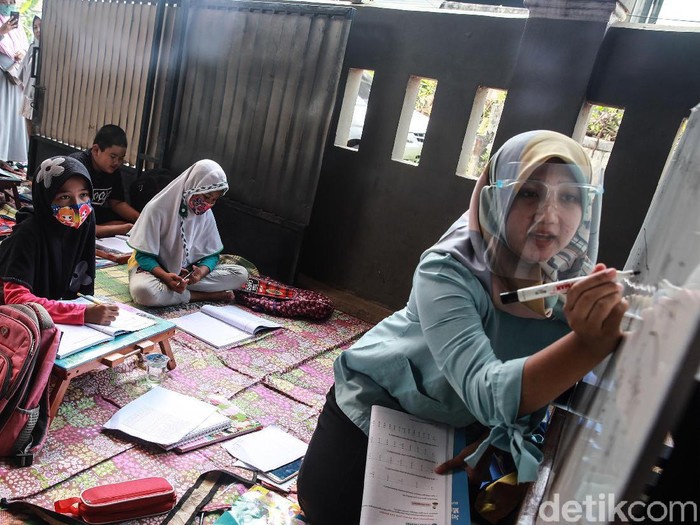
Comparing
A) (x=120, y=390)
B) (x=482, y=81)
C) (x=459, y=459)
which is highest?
(x=482, y=81)

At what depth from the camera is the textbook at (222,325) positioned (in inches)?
122

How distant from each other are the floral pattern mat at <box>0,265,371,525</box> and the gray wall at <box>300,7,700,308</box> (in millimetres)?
688

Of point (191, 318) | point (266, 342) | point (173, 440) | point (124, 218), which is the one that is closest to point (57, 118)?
point (124, 218)

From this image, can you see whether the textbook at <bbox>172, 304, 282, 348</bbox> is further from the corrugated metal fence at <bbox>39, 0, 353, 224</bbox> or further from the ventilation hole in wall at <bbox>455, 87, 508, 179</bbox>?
the ventilation hole in wall at <bbox>455, 87, 508, 179</bbox>

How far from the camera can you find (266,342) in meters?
3.21

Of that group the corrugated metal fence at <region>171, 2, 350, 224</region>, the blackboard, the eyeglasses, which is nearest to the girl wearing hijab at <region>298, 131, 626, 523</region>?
the eyeglasses

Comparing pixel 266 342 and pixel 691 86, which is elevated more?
pixel 691 86

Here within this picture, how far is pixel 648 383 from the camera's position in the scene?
436mm

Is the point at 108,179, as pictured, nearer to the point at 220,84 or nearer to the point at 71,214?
the point at 220,84

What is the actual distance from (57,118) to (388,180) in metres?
4.10

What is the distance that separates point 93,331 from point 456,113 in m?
2.49

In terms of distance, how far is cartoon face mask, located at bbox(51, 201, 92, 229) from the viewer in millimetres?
2369

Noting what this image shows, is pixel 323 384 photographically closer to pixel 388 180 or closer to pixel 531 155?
pixel 388 180

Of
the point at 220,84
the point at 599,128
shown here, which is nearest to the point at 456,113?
the point at 599,128
